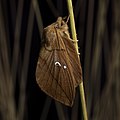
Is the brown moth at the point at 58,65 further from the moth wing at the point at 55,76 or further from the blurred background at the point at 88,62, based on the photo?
the blurred background at the point at 88,62

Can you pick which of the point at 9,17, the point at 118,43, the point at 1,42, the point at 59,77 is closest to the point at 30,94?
the point at 9,17

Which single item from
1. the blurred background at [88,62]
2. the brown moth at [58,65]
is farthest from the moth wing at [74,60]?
the blurred background at [88,62]

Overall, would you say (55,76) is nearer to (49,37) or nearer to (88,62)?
(49,37)

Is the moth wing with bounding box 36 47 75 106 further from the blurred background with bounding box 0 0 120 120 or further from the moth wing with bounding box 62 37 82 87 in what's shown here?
the blurred background with bounding box 0 0 120 120

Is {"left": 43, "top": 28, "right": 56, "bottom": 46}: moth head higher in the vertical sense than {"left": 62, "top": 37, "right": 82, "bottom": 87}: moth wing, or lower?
higher

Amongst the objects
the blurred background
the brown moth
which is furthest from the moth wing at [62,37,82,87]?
the blurred background

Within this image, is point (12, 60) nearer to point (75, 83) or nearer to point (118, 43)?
point (118, 43)

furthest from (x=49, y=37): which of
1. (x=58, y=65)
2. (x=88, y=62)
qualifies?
(x=88, y=62)
